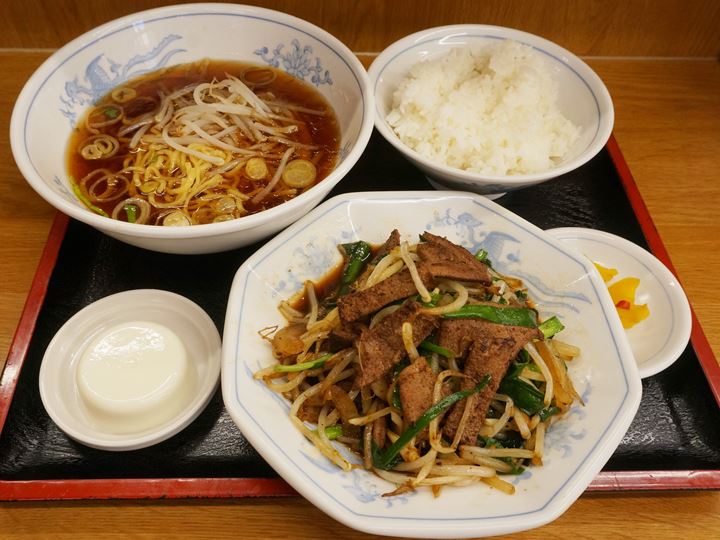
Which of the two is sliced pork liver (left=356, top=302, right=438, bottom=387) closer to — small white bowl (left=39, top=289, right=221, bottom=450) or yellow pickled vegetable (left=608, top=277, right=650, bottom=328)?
small white bowl (left=39, top=289, right=221, bottom=450)

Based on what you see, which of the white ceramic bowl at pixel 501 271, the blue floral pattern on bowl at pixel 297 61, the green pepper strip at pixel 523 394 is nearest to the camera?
the white ceramic bowl at pixel 501 271

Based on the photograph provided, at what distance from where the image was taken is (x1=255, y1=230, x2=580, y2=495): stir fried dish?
57.1 inches

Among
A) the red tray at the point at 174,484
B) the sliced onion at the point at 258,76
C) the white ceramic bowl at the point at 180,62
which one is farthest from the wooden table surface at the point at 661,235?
the sliced onion at the point at 258,76

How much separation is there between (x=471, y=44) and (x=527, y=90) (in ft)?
1.58

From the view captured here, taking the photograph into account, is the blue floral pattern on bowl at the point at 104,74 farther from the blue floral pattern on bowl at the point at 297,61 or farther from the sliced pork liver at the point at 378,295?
the sliced pork liver at the point at 378,295

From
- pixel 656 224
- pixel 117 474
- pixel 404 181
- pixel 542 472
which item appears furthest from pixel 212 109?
pixel 656 224

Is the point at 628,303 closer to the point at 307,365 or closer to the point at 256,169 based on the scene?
the point at 307,365

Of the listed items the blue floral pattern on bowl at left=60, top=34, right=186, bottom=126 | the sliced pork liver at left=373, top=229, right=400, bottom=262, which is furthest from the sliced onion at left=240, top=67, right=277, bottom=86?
the sliced pork liver at left=373, top=229, right=400, bottom=262

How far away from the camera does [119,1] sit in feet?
8.43

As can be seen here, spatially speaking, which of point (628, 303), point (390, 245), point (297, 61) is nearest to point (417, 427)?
point (390, 245)

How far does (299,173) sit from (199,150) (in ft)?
1.32

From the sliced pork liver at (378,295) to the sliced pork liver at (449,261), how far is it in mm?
45

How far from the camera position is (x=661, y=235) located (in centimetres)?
224

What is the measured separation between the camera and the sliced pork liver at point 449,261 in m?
1.63
